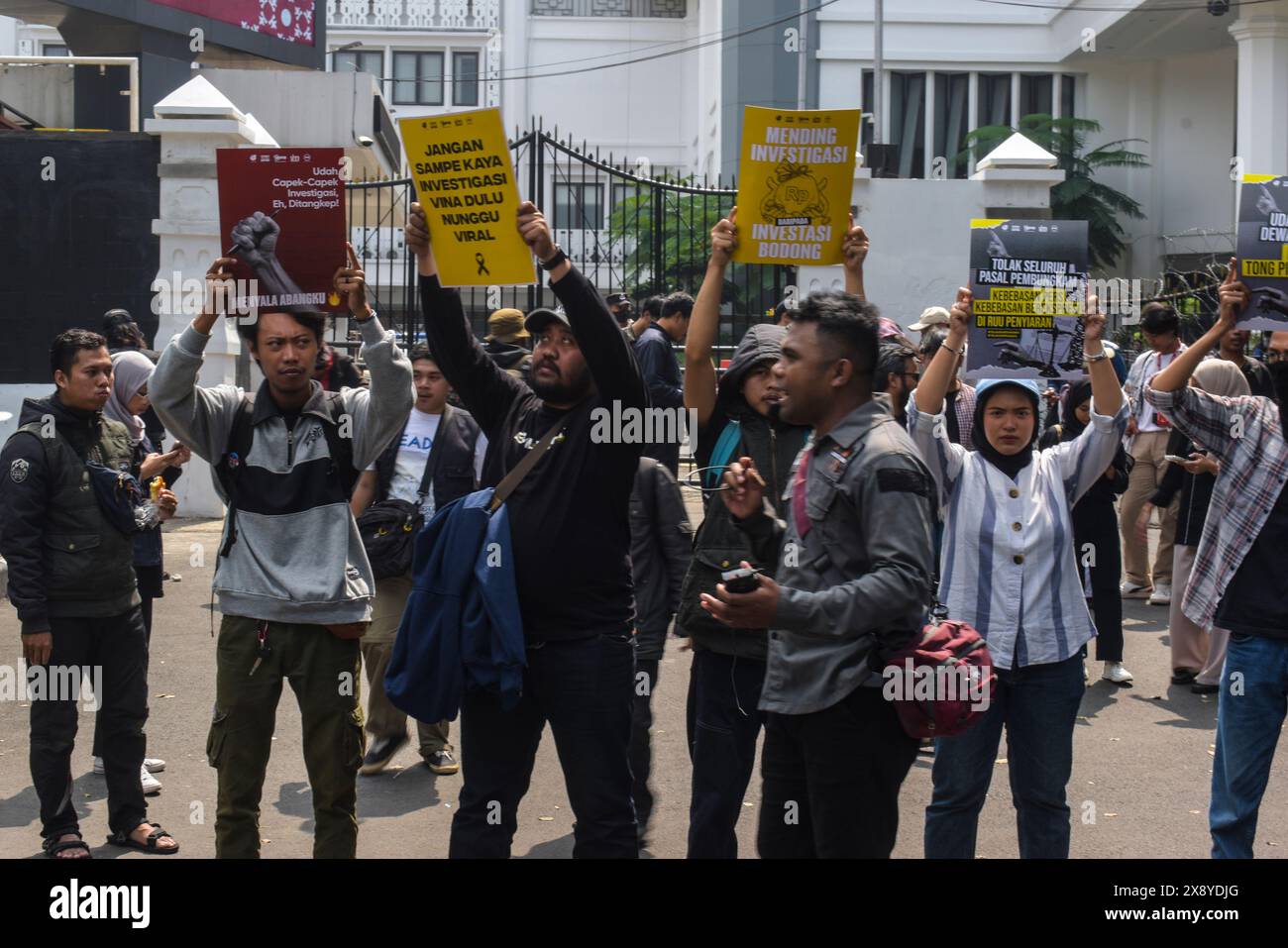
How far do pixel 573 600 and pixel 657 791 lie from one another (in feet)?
7.96

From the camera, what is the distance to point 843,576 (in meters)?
3.77

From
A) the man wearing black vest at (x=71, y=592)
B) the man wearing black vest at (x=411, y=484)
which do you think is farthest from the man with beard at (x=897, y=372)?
the man wearing black vest at (x=71, y=592)

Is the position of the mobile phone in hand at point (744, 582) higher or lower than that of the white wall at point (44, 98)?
lower

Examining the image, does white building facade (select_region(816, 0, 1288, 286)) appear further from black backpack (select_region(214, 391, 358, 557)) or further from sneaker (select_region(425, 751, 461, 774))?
black backpack (select_region(214, 391, 358, 557))

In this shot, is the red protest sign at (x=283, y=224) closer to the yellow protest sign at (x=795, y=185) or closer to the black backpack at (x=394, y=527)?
the yellow protest sign at (x=795, y=185)

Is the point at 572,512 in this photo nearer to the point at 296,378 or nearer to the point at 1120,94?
the point at 296,378

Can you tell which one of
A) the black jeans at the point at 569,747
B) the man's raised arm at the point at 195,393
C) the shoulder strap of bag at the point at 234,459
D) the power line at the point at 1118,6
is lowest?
the black jeans at the point at 569,747

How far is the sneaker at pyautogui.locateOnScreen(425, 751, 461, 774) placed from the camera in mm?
6941

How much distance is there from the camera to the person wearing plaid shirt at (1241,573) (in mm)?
4848

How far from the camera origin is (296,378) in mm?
4809

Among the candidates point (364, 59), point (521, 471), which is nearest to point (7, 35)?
point (364, 59)

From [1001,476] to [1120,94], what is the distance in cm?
3387

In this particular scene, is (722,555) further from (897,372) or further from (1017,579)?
(897,372)

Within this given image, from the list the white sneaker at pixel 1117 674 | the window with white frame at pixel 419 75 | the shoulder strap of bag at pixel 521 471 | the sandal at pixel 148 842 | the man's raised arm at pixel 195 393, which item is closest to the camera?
the shoulder strap of bag at pixel 521 471
